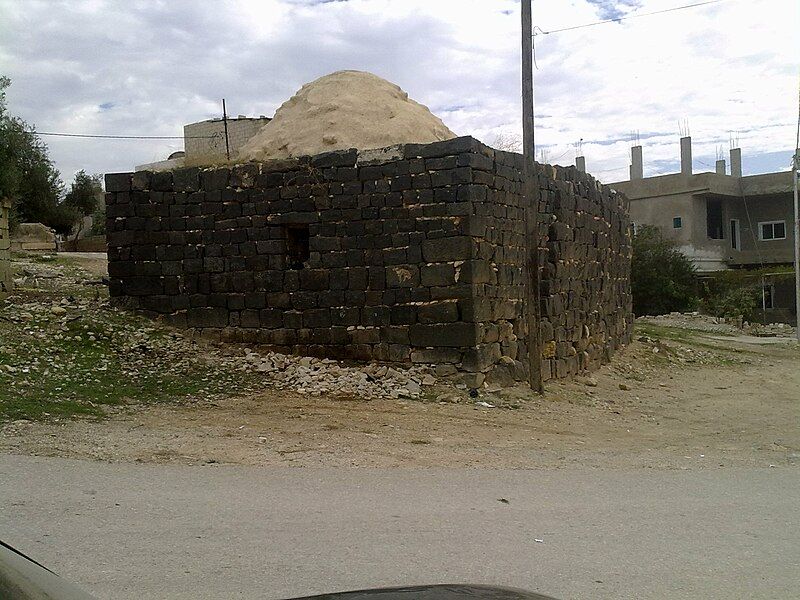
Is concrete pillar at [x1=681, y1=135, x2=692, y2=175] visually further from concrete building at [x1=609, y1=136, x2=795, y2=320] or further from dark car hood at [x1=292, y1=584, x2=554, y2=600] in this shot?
dark car hood at [x1=292, y1=584, x2=554, y2=600]

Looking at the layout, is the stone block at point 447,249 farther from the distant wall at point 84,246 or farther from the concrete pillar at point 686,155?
the concrete pillar at point 686,155

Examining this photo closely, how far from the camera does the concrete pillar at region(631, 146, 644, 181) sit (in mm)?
45969

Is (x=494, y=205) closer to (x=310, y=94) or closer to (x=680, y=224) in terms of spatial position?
(x=310, y=94)

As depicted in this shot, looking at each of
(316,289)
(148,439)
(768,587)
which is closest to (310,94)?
(316,289)

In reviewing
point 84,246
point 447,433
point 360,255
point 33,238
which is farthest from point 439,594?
point 84,246

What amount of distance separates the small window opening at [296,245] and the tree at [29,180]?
45.5ft

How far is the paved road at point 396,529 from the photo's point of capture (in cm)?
457

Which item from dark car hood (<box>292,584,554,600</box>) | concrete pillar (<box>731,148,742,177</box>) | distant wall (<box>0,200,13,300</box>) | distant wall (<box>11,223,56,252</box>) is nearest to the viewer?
dark car hood (<box>292,584,554,600</box>)

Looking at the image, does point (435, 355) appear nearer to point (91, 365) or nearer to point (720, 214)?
point (91, 365)

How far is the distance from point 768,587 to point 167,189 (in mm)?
11516

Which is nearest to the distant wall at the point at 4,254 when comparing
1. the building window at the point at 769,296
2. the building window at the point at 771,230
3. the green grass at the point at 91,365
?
the green grass at the point at 91,365

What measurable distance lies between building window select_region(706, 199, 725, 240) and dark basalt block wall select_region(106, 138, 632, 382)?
29.5 meters

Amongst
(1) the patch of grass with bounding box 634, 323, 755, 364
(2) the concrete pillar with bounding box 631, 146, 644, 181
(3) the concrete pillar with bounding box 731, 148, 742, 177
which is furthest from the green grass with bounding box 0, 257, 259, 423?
(3) the concrete pillar with bounding box 731, 148, 742, 177

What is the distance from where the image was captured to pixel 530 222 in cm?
1245
